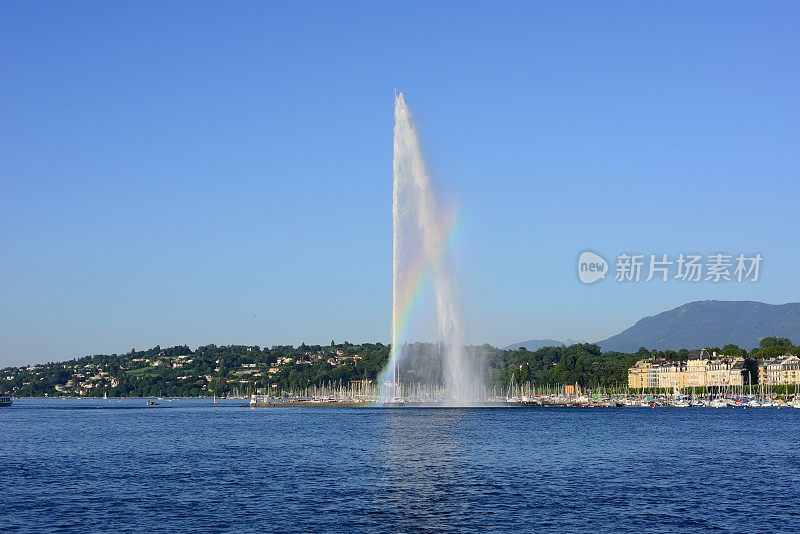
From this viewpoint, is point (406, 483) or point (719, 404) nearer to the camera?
point (406, 483)

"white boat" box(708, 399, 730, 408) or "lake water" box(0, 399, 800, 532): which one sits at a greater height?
"white boat" box(708, 399, 730, 408)

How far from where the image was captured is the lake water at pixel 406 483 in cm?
3306

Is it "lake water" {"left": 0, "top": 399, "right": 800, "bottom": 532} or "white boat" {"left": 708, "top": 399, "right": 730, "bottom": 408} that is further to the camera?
"white boat" {"left": 708, "top": 399, "right": 730, "bottom": 408}

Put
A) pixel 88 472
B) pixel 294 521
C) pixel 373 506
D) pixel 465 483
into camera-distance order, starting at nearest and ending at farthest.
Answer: pixel 294 521 < pixel 373 506 < pixel 465 483 < pixel 88 472

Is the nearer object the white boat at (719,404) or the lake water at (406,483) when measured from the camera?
the lake water at (406,483)

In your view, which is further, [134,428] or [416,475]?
[134,428]

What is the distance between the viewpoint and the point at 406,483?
42562mm

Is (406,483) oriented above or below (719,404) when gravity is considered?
below

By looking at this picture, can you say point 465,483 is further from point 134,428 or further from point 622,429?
point 134,428

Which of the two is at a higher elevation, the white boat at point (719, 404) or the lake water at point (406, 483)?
the white boat at point (719, 404)

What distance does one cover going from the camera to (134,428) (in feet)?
314

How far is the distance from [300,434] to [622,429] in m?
27.9

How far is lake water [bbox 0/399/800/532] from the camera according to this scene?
108ft

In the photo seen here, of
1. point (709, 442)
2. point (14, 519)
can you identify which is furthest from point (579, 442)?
point (14, 519)
